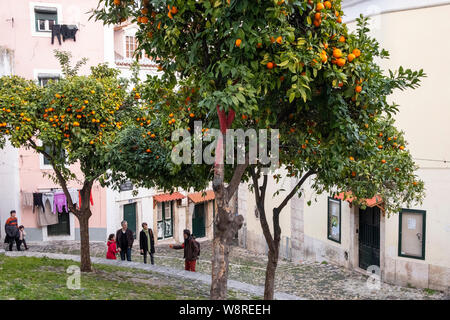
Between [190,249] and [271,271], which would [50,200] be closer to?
[190,249]

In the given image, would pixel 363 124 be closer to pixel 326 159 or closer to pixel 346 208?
pixel 326 159

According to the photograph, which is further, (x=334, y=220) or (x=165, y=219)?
(x=165, y=219)

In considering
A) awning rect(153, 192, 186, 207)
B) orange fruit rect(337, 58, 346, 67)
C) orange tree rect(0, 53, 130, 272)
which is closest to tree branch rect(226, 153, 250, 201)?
orange fruit rect(337, 58, 346, 67)

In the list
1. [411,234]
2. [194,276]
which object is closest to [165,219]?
[194,276]

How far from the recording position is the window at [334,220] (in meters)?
17.8

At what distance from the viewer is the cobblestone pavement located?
14438 mm

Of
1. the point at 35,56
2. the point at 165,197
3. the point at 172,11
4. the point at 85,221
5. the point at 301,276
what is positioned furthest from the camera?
the point at 165,197

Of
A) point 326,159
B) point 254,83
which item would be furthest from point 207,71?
point 326,159

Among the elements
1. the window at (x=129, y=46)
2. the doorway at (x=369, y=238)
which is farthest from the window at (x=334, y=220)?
the window at (x=129, y=46)

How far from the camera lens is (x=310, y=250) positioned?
1923 centimetres

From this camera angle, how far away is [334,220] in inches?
711

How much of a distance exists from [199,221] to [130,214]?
15.2ft

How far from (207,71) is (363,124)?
8.89 feet

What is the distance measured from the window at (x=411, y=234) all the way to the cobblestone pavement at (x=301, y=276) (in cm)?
112
